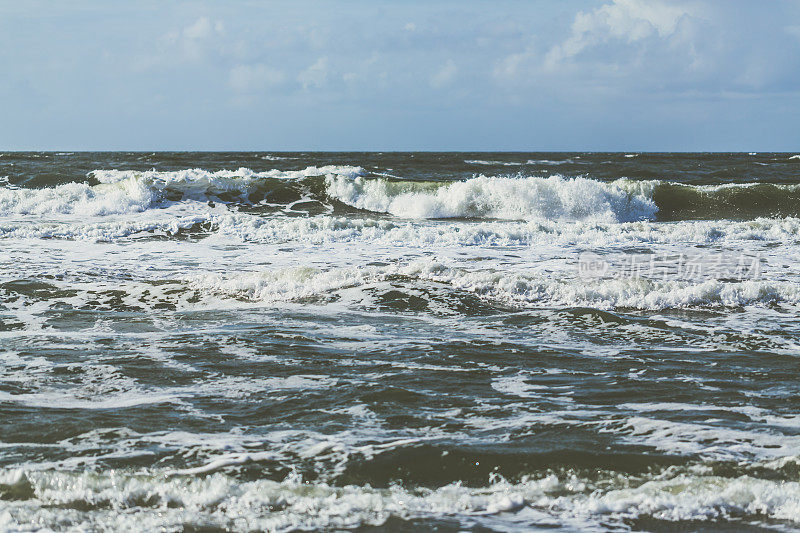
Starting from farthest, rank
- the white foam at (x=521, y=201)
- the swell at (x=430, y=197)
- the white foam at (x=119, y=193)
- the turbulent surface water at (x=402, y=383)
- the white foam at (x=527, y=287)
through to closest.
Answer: the white foam at (x=521, y=201)
the swell at (x=430, y=197)
the white foam at (x=119, y=193)
the white foam at (x=527, y=287)
the turbulent surface water at (x=402, y=383)

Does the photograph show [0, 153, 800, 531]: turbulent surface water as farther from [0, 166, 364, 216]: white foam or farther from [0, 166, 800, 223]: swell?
[0, 166, 800, 223]: swell

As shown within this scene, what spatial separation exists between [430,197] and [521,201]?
2415 mm

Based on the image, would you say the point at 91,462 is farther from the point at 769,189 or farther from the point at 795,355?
the point at 769,189

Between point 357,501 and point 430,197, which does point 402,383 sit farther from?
point 430,197

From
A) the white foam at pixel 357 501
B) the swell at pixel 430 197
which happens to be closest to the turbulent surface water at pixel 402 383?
the white foam at pixel 357 501

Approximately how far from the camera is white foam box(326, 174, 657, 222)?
61.2ft

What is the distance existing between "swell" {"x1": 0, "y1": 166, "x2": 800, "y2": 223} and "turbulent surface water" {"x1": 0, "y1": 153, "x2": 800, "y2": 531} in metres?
5.47

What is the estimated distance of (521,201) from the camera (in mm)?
18828

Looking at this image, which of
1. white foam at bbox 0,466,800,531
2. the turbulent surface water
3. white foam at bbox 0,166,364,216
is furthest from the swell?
white foam at bbox 0,466,800,531

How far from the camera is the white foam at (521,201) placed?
18641 mm

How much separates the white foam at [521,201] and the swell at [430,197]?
0.03m

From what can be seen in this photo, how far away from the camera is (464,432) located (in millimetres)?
4305

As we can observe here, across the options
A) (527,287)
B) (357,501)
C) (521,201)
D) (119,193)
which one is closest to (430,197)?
(521,201)

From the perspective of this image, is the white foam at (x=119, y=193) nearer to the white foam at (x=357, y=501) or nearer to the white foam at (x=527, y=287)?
A: the white foam at (x=527, y=287)
